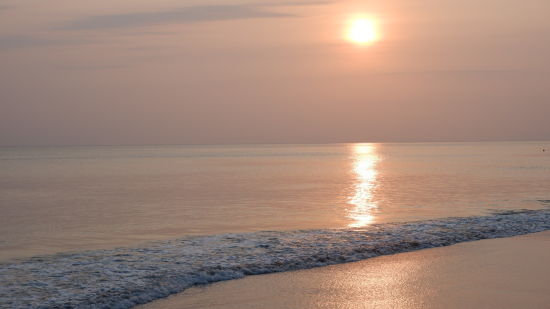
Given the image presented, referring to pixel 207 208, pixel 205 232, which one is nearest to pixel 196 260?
pixel 205 232

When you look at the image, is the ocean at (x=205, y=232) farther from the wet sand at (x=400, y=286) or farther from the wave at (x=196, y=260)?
the wet sand at (x=400, y=286)

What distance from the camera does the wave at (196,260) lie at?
12344 mm

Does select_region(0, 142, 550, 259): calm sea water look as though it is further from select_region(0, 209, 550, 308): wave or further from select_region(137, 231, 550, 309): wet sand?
select_region(137, 231, 550, 309): wet sand

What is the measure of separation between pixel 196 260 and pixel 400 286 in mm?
5739

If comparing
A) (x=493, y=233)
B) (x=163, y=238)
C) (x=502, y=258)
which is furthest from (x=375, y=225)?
(x=163, y=238)

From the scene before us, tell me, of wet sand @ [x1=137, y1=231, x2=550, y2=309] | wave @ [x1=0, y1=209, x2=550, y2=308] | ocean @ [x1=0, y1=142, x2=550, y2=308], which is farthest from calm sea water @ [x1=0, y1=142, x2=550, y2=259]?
wet sand @ [x1=137, y1=231, x2=550, y2=309]

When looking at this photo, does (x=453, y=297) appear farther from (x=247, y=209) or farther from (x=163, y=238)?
(x=247, y=209)

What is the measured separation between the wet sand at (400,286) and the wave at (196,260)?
67 cm

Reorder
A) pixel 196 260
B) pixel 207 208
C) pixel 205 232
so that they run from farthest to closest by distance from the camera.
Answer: pixel 207 208 < pixel 205 232 < pixel 196 260

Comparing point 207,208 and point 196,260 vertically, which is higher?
point 207,208

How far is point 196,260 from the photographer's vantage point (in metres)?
15.6

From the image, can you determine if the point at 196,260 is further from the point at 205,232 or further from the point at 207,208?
the point at 207,208

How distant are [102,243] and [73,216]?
27.0ft

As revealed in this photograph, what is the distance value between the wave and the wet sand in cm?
67
